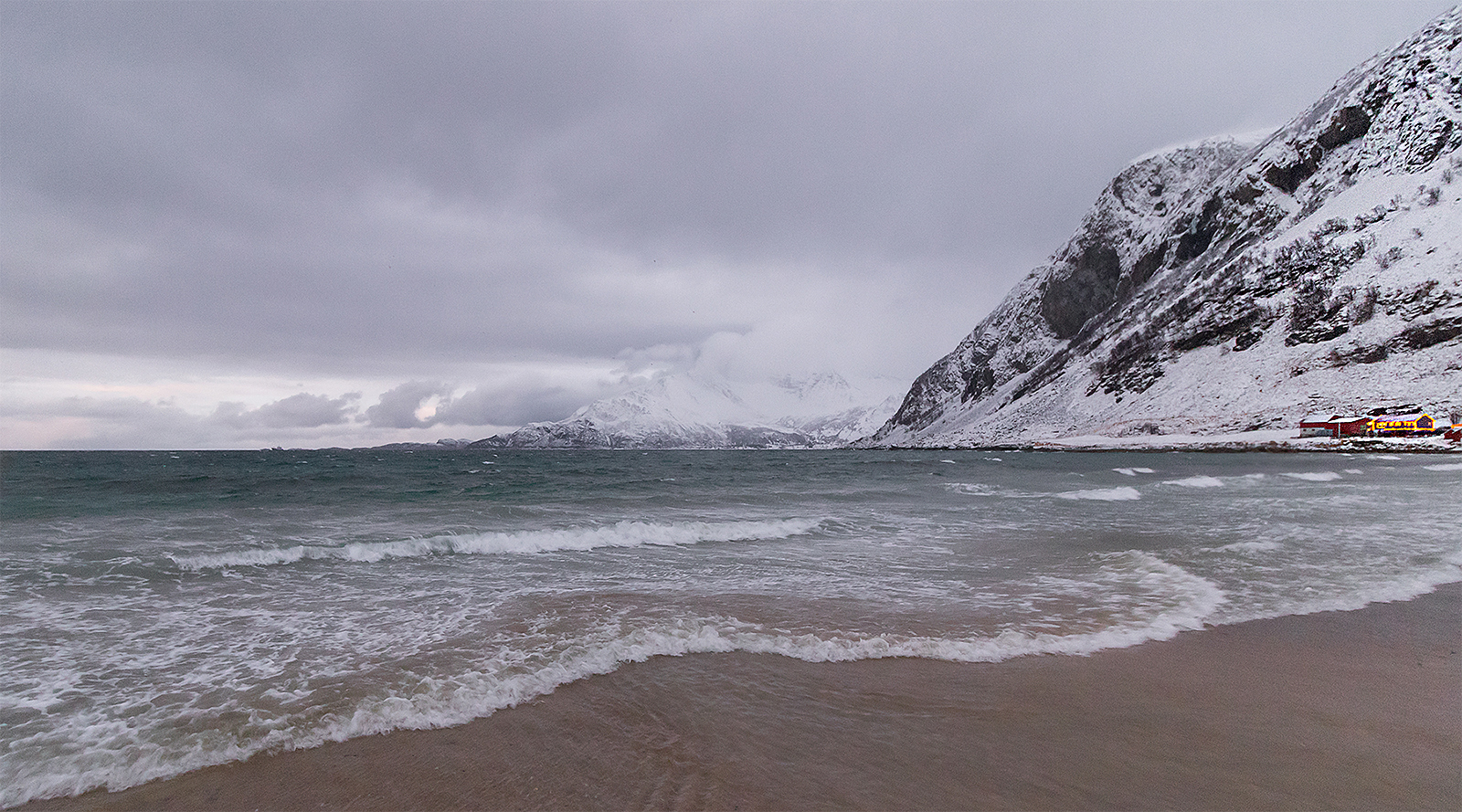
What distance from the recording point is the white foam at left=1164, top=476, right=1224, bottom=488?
3350cm

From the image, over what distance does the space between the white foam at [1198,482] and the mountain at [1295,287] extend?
52499 millimetres

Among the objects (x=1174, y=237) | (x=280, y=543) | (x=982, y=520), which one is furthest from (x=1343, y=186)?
(x=280, y=543)

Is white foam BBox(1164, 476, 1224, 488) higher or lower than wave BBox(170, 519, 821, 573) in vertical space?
lower

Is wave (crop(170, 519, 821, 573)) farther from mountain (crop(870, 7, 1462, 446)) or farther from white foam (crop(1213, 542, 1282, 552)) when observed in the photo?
mountain (crop(870, 7, 1462, 446))

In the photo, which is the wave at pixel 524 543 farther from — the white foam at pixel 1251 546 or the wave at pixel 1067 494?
the wave at pixel 1067 494

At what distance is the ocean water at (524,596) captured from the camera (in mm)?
6156

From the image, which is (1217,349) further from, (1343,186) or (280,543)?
(280,543)

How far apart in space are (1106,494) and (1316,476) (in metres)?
17.8

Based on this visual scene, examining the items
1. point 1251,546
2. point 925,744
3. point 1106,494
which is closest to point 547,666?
point 925,744

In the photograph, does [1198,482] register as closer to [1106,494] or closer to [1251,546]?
[1106,494]

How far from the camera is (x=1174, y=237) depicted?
5640 inches

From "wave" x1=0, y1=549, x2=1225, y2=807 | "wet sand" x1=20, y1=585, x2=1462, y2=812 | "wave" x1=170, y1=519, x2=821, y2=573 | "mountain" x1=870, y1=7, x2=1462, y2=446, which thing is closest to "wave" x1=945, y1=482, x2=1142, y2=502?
"wave" x1=170, y1=519, x2=821, y2=573

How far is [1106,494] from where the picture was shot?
29.9 metres

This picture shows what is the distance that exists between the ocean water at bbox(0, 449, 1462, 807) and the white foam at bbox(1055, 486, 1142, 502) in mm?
4163
